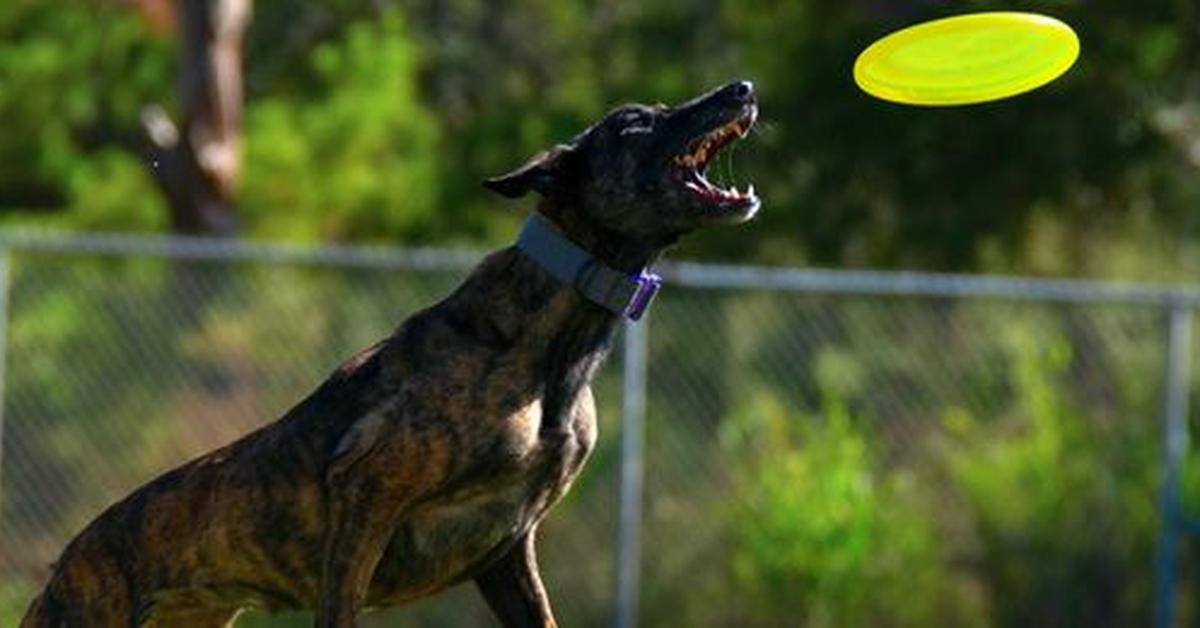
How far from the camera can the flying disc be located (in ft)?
20.4

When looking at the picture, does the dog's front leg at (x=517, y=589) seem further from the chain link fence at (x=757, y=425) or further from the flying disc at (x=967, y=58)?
the chain link fence at (x=757, y=425)

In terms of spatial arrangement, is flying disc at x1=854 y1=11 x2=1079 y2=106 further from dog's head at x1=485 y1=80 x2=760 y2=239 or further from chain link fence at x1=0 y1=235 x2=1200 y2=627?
chain link fence at x1=0 y1=235 x2=1200 y2=627

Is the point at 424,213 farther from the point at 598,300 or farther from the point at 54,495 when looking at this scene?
the point at 598,300

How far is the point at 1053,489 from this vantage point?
1097cm

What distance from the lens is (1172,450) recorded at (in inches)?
431

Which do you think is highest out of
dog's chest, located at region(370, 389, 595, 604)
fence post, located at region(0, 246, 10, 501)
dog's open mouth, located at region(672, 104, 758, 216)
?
dog's open mouth, located at region(672, 104, 758, 216)

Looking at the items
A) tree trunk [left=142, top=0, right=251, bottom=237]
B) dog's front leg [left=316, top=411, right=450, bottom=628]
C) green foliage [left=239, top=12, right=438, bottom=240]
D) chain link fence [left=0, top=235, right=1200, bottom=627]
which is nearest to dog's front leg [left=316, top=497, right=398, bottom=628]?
dog's front leg [left=316, top=411, right=450, bottom=628]

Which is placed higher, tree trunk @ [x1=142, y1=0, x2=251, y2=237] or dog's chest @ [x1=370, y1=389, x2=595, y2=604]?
dog's chest @ [x1=370, y1=389, x2=595, y2=604]

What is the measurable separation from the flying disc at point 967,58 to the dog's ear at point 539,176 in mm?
894

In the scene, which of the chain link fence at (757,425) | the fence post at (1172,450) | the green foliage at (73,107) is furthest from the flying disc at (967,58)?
the green foliage at (73,107)

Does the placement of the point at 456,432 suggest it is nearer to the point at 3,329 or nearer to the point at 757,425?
the point at 3,329

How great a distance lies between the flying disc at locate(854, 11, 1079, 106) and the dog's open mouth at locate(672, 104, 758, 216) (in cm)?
72

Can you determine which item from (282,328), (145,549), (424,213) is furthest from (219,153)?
(145,549)

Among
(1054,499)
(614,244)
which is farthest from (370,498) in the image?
(1054,499)
